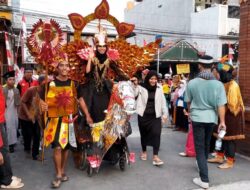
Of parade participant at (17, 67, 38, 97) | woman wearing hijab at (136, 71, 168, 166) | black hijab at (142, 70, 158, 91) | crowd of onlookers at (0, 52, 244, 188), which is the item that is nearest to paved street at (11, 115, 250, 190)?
crowd of onlookers at (0, 52, 244, 188)

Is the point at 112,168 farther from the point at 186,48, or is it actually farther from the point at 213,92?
the point at 186,48

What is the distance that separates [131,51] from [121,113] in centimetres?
149

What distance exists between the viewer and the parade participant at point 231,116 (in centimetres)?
574

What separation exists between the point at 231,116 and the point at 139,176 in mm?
2060

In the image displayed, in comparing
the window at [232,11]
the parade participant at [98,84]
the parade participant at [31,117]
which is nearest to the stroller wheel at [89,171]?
the parade participant at [98,84]

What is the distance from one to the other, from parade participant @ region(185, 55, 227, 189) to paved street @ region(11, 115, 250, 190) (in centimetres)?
42

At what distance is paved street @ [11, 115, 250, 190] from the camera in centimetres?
479

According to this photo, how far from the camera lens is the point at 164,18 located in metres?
33.0

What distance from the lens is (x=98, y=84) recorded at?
528 cm

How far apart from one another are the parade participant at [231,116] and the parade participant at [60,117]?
9.08ft

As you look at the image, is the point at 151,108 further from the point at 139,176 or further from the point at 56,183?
the point at 56,183

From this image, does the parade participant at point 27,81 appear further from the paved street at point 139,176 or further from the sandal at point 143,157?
the sandal at point 143,157

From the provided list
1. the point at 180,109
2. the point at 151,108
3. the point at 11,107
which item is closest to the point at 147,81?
the point at 151,108

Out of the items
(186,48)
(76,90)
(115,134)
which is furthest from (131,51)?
(186,48)
